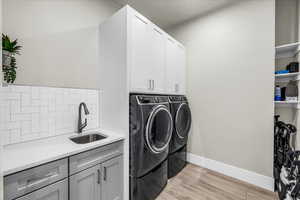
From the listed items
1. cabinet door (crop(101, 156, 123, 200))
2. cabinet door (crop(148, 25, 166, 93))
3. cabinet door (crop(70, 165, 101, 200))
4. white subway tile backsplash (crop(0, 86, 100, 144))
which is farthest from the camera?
cabinet door (crop(148, 25, 166, 93))

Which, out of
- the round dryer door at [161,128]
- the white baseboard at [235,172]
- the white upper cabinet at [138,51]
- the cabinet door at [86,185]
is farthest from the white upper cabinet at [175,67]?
the cabinet door at [86,185]

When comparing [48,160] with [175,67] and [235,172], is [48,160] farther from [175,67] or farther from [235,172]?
[235,172]

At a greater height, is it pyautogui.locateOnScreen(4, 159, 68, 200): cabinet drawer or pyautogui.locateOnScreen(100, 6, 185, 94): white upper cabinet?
pyautogui.locateOnScreen(100, 6, 185, 94): white upper cabinet

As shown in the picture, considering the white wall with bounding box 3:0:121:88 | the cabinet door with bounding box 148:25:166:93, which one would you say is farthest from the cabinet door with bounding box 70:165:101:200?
the cabinet door with bounding box 148:25:166:93

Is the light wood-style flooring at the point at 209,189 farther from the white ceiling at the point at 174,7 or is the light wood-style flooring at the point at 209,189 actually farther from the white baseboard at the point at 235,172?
the white ceiling at the point at 174,7

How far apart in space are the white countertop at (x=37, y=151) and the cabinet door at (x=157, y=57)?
97cm

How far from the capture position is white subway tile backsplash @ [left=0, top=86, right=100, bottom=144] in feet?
4.26

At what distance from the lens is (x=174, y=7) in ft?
7.71

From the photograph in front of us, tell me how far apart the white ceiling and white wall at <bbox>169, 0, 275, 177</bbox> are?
129 millimetres

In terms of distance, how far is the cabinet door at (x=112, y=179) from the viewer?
1404 millimetres

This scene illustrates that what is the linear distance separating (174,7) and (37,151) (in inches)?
108

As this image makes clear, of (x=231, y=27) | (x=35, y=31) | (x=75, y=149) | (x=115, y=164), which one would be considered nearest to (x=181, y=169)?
(x=115, y=164)

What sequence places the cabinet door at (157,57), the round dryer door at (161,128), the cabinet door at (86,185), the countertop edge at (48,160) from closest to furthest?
the countertop edge at (48,160) → the cabinet door at (86,185) → the round dryer door at (161,128) → the cabinet door at (157,57)

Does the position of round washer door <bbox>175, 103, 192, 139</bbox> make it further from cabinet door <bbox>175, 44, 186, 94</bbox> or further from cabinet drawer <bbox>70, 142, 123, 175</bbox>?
cabinet drawer <bbox>70, 142, 123, 175</bbox>
